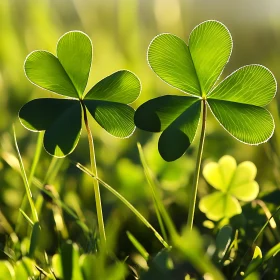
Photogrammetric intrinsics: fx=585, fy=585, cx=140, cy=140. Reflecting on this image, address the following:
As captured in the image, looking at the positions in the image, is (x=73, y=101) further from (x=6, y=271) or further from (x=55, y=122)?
(x=6, y=271)

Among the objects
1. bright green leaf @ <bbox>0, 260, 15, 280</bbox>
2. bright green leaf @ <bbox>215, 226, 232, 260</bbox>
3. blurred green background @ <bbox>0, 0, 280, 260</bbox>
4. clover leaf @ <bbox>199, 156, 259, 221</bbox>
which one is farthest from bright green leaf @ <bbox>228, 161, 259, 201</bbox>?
bright green leaf @ <bbox>0, 260, 15, 280</bbox>

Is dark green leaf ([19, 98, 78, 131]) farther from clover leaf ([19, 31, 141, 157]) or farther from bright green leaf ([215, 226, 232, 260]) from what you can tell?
bright green leaf ([215, 226, 232, 260])

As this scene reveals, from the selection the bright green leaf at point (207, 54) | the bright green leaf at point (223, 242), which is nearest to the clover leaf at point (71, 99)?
the bright green leaf at point (207, 54)

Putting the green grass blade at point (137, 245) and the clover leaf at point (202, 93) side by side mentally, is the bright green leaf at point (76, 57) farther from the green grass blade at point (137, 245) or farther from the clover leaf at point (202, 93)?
the green grass blade at point (137, 245)

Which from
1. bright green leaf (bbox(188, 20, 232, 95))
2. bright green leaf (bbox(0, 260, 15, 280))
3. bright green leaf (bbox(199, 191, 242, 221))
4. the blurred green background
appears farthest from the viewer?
the blurred green background

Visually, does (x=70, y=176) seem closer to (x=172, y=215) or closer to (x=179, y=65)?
(x=172, y=215)

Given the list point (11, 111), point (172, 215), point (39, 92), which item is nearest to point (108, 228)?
point (172, 215)

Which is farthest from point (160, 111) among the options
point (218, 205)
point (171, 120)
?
point (218, 205)
